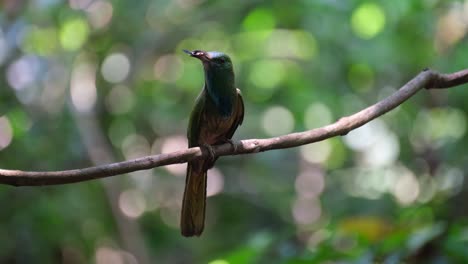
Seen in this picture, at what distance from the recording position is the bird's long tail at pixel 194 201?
2.73 meters

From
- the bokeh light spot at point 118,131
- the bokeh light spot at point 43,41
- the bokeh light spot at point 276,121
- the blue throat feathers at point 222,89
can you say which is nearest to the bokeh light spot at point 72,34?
the bokeh light spot at point 43,41

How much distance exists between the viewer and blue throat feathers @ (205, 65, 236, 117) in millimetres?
2865

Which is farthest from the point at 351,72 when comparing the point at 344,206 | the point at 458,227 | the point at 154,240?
the point at 458,227

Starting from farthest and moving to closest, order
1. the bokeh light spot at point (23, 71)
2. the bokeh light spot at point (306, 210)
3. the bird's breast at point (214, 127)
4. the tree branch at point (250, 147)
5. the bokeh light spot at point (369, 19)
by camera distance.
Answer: the bokeh light spot at point (306, 210) < the bokeh light spot at point (23, 71) < the bokeh light spot at point (369, 19) < the bird's breast at point (214, 127) < the tree branch at point (250, 147)

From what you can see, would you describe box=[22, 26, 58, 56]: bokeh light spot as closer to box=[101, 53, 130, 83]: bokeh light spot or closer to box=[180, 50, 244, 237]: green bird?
box=[101, 53, 130, 83]: bokeh light spot

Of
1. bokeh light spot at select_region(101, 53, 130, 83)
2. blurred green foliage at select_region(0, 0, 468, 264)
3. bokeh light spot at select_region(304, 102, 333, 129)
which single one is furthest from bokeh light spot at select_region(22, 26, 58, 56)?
bokeh light spot at select_region(304, 102, 333, 129)

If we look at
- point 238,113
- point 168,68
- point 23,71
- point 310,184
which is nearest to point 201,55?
point 238,113

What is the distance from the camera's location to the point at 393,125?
675cm

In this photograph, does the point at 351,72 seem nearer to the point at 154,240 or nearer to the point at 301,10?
the point at 301,10

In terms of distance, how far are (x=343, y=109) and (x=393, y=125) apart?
2.36 feet

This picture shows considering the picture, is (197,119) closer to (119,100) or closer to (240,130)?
(119,100)

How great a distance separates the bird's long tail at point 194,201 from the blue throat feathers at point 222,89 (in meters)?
0.30

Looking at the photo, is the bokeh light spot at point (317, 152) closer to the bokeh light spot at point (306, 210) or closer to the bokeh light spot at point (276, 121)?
the bokeh light spot at point (306, 210)

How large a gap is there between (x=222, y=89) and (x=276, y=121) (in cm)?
381
